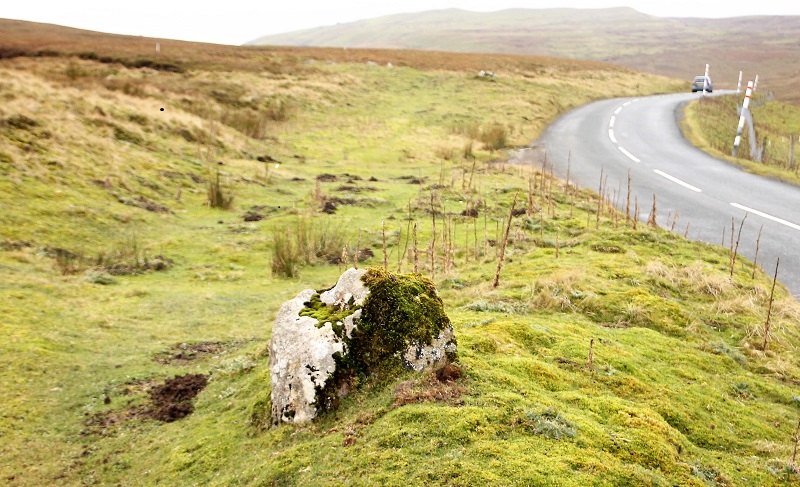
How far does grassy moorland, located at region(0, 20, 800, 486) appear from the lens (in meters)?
4.57

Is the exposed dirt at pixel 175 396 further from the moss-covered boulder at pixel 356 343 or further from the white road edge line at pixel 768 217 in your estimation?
the white road edge line at pixel 768 217

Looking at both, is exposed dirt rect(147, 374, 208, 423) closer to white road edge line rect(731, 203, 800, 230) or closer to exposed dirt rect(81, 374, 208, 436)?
exposed dirt rect(81, 374, 208, 436)

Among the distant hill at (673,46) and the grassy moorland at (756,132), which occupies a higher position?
the distant hill at (673,46)

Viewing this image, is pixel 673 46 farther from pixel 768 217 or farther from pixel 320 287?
pixel 320 287

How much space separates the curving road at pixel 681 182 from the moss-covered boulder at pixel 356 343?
28.4ft

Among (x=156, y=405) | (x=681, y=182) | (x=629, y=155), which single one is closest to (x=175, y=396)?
(x=156, y=405)

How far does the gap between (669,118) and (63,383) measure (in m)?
34.3

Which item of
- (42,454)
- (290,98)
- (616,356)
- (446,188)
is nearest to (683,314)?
(616,356)

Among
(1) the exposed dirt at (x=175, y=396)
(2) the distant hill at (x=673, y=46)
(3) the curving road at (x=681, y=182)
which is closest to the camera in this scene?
(1) the exposed dirt at (x=175, y=396)

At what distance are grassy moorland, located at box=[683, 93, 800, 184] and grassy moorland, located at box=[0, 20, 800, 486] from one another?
30.4 ft

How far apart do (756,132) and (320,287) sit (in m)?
32.9

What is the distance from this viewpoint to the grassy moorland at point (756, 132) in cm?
2220

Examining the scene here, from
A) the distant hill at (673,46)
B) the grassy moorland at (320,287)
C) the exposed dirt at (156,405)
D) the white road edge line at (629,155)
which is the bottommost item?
the exposed dirt at (156,405)

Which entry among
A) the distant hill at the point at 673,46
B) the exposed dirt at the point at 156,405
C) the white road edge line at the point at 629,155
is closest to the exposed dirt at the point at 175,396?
the exposed dirt at the point at 156,405
